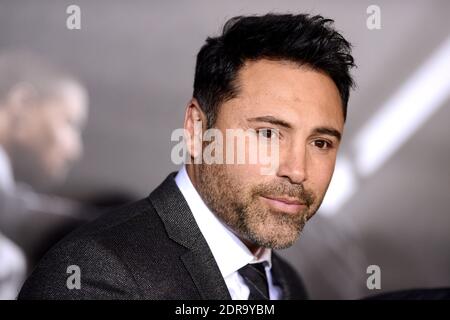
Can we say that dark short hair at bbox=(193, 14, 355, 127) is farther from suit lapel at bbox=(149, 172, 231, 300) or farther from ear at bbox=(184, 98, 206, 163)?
suit lapel at bbox=(149, 172, 231, 300)

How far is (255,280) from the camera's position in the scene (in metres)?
1.36

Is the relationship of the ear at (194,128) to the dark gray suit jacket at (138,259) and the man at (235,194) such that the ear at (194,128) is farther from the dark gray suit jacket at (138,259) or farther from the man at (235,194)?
the dark gray suit jacket at (138,259)

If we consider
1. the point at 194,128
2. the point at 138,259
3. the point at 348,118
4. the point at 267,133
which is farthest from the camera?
the point at 348,118

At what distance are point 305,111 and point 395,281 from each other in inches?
53.6

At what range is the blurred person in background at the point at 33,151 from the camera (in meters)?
2.20

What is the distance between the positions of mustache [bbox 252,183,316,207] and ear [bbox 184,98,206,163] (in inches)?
7.1

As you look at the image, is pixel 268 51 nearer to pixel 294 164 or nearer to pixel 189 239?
pixel 294 164

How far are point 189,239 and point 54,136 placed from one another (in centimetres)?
116

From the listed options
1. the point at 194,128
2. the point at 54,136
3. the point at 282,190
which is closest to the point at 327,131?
the point at 282,190

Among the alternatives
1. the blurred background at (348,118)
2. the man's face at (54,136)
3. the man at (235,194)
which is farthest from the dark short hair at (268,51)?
the man's face at (54,136)

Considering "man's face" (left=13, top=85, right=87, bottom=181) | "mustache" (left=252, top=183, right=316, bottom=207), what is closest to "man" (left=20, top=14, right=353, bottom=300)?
"mustache" (left=252, top=183, right=316, bottom=207)

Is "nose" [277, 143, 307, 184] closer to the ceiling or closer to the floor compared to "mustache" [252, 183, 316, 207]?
closer to the ceiling

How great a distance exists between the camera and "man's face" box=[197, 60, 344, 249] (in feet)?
4.17

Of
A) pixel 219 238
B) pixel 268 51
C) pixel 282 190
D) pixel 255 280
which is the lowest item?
pixel 255 280
